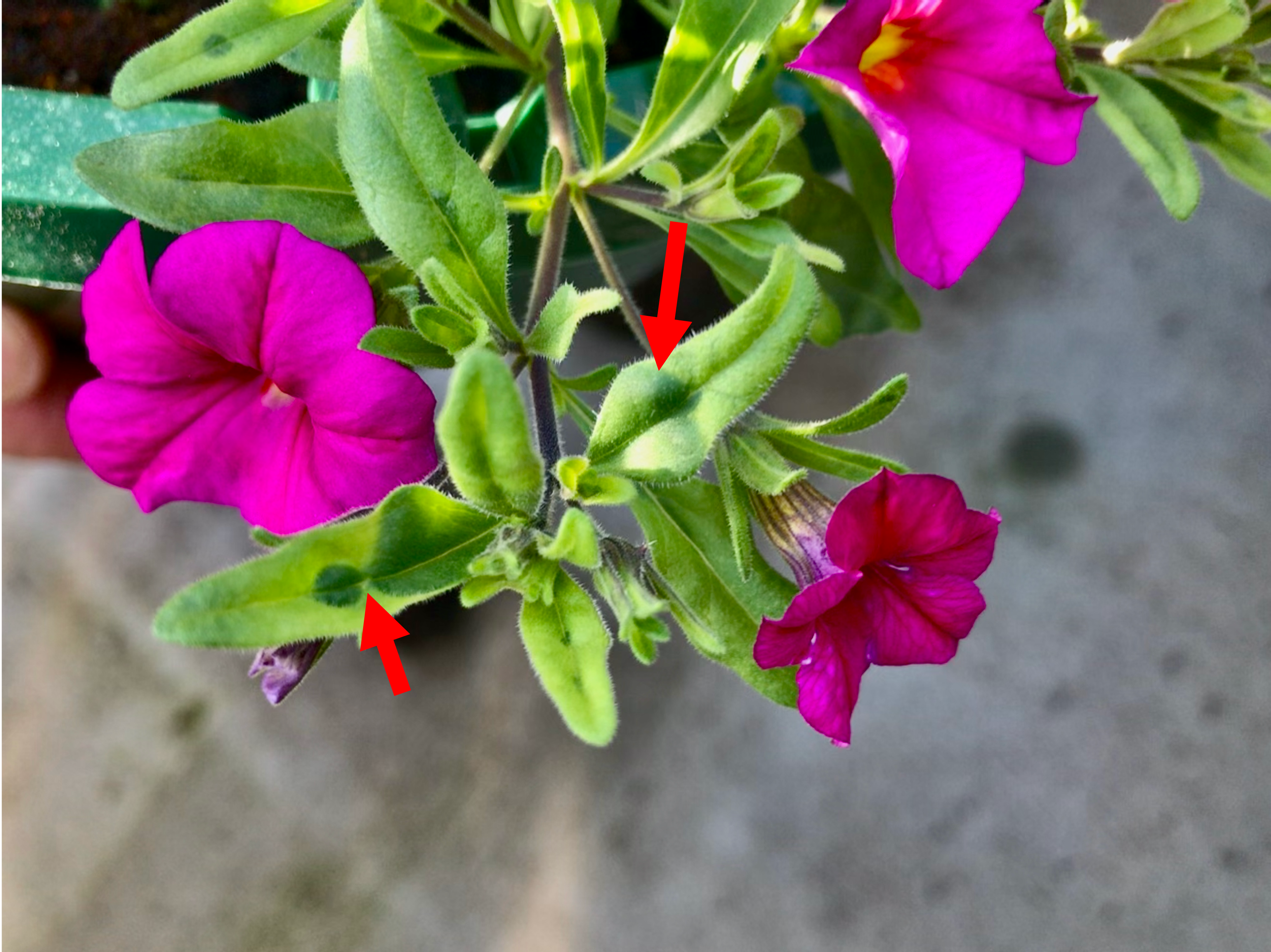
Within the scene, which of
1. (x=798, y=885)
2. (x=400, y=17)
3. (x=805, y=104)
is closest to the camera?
(x=400, y=17)

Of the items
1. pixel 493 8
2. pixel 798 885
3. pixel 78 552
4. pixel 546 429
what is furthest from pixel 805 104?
pixel 78 552

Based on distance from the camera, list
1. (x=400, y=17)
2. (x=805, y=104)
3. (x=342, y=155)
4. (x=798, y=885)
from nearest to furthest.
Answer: (x=342, y=155), (x=400, y=17), (x=805, y=104), (x=798, y=885)

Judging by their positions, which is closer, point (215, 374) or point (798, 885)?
point (215, 374)

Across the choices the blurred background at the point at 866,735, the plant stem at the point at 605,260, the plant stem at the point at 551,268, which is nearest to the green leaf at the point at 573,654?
the plant stem at the point at 551,268

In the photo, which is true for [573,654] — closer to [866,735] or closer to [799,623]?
[799,623]

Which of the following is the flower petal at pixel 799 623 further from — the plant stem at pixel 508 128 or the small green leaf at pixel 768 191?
the plant stem at pixel 508 128

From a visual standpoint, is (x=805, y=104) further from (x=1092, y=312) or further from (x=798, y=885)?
(x=798, y=885)
